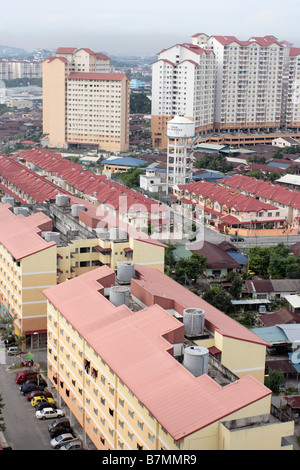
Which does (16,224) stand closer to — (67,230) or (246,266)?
(67,230)

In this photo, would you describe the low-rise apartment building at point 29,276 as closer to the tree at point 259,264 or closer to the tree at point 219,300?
the tree at point 219,300

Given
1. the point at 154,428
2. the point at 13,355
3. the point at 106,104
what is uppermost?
the point at 106,104

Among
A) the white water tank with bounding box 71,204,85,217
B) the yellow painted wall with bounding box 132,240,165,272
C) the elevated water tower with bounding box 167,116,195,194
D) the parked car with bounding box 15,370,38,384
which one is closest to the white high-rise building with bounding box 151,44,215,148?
the elevated water tower with bounding box 167,116,195,194

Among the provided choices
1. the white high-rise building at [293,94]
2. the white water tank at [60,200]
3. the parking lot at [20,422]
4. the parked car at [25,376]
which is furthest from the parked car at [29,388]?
the white high-rise building at [293,94]

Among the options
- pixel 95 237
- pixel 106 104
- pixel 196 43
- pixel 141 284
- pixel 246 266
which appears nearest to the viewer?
pixel 141 284

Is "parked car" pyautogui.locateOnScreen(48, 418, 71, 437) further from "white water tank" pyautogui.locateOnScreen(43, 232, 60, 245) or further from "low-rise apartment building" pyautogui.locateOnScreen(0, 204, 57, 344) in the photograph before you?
"white water tank" pyautogui.locateOnScreen(43, 232, 60, 245)

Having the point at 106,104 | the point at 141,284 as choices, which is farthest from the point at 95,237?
the point at 106,104
